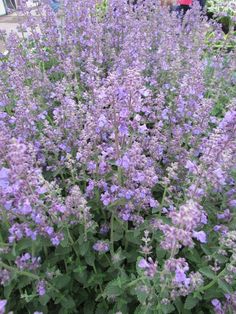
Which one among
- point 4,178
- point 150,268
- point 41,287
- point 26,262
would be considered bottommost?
point 41,287

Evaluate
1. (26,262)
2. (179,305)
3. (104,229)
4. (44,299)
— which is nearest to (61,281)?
(44,299)

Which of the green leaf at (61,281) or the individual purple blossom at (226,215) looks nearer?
the green leaf at (61,281)

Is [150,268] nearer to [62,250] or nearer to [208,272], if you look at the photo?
[208,272]

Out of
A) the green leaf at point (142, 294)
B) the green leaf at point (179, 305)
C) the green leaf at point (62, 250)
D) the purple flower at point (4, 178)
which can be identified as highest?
the purple flower at point (4, 178)

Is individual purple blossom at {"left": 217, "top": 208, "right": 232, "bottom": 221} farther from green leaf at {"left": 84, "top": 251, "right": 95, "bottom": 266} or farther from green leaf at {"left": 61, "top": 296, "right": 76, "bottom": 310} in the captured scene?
green leaf at {"left": 61, "top": 296, "right": 76, "bottom": 310}

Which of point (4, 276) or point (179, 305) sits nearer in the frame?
point (4, 276)

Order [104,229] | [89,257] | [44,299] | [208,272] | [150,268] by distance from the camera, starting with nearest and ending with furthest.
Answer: [150,268], [208,272], [44,299], [89,257], [104,229]

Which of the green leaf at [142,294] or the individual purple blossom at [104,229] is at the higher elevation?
the green leaf at [142,294]

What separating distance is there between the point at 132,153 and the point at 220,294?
1220mm

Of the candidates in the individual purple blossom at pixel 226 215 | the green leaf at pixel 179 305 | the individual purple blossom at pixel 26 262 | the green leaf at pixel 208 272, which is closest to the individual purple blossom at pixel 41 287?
the individual purple blossom at pixel 26 262

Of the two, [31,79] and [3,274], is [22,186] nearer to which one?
[3,274]

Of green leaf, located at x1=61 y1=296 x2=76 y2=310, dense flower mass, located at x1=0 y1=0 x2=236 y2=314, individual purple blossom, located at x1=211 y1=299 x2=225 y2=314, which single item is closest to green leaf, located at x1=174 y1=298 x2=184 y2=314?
dense flower mass, located at x1=0 y1=0 x2=236 y2=314

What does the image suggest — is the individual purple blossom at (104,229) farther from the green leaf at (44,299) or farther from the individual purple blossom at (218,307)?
the individual purple blossom at (218,307)

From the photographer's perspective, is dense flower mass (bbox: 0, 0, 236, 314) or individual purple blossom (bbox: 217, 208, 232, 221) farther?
individual purple blossom (bbox: 217, 208, 232, 221)
